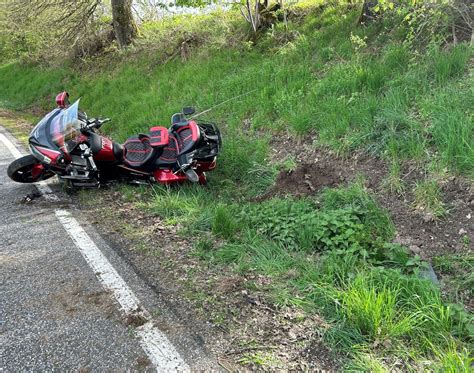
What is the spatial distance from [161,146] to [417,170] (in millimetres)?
3394

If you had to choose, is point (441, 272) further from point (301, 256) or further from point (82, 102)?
point (82, 102)

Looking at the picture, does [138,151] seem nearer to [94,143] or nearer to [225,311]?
[94,143]

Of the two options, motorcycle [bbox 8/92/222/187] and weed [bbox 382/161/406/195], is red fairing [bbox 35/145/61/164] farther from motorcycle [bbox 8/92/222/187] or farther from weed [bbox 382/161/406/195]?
weed [bbox 382/161/406/195]

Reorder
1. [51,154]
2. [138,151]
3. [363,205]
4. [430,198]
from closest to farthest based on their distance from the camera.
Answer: [430,198], [363,205], [51,154], [138,151]

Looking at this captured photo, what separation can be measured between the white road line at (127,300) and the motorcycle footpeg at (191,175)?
1.53m

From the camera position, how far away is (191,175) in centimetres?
520

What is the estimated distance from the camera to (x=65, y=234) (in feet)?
14.1

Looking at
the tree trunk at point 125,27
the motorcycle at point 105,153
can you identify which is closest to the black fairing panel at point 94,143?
the motorcycle at point 105,153

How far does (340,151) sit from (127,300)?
3.41 metres

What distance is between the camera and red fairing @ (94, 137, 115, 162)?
17.5ft

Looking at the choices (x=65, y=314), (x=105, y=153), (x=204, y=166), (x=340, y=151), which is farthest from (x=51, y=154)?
(x=340, y=151)

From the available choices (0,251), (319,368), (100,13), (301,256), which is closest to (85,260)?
(0,251)

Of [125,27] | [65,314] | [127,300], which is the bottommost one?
[127,300]

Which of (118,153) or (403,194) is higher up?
(118,153)
